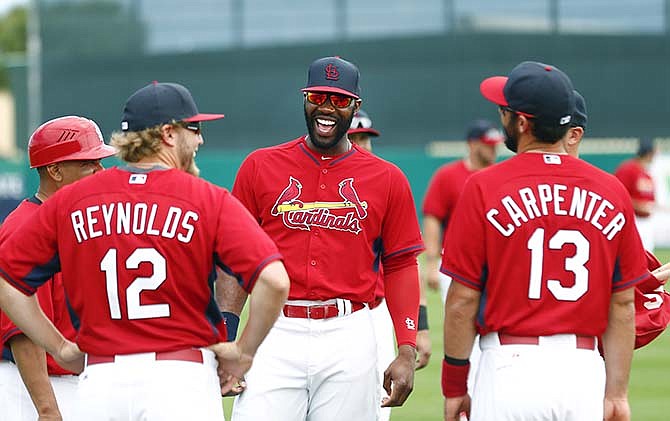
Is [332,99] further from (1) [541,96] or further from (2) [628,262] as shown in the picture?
Answer: (2) [628,262]

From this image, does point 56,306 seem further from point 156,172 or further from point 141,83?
point 141,83

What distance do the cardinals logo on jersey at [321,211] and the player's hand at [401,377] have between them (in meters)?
0.60

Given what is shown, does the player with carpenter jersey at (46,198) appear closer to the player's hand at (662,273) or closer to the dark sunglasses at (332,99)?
the dark sunglasses at (332,99)

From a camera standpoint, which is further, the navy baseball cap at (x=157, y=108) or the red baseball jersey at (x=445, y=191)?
the red baseball jersey at (x=445, y=191)

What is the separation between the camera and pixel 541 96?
4.46 meters

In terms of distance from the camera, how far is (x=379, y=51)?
A: 2861 centimetres

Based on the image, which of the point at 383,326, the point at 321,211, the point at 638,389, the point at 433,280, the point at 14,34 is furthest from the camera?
the point at 14,34

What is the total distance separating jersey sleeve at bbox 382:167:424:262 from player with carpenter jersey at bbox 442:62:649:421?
0.98 m

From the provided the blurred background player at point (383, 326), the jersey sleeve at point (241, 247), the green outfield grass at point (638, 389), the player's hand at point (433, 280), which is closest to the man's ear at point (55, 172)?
the jersey sleeve at point (241, 247)

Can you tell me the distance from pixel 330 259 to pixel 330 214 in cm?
21

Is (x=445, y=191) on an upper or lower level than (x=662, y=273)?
lower

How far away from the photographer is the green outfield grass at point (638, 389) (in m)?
8.84

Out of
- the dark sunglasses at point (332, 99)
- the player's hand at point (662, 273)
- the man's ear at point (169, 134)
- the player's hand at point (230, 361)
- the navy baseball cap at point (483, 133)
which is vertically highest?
the dark sunglasses at point (332, 99)

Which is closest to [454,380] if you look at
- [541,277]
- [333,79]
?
[541,277]
